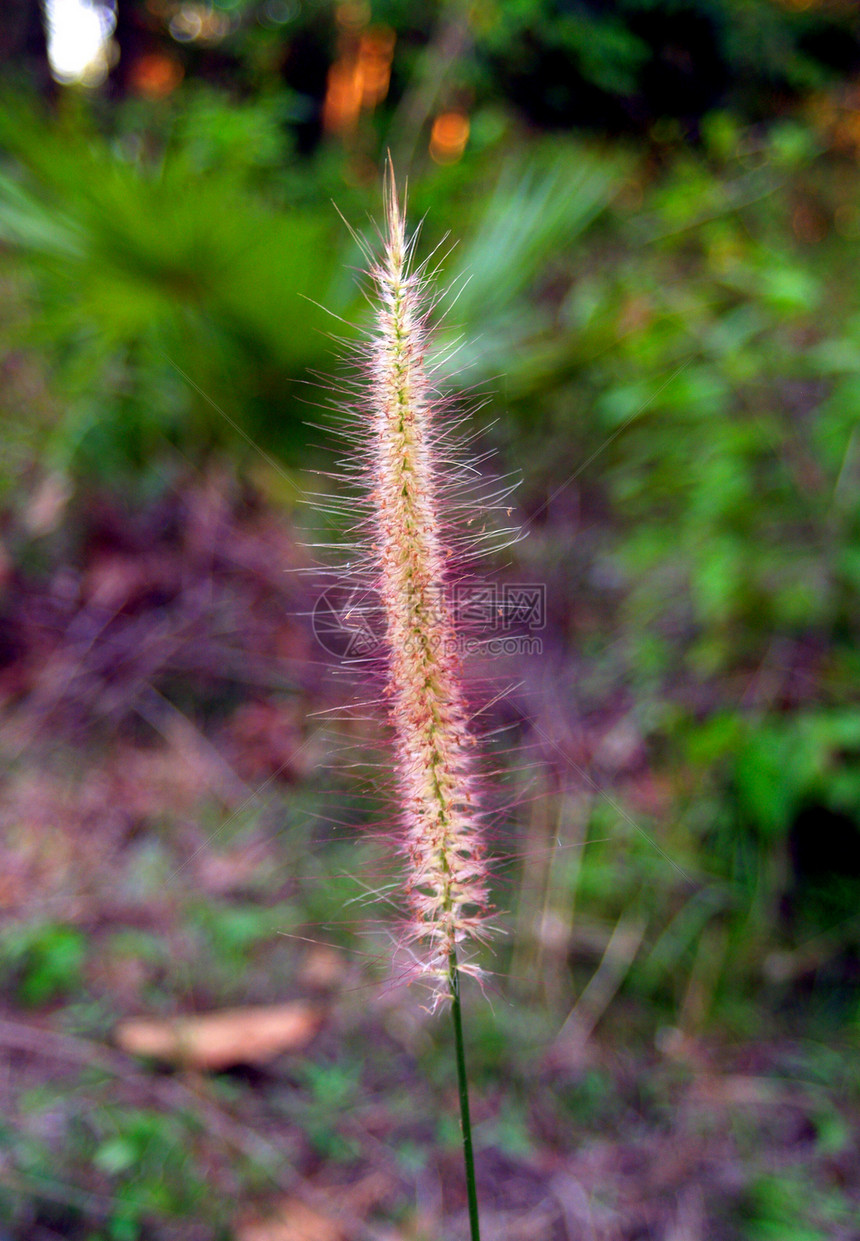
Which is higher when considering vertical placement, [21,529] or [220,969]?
[21,529]

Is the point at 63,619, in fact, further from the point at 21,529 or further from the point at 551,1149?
the point at 551,1149

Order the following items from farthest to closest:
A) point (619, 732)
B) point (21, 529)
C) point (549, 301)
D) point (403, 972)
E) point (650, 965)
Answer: point (549, 301) < point (21, 529) < point (619, 732) < point (650, 965) < point (403, 972)

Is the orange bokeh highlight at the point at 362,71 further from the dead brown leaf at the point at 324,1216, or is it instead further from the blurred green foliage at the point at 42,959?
the dead brown leaf at the point at 324,1216

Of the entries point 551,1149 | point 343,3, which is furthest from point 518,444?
point 343,3

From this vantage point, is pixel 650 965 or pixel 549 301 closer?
pixel 650 965

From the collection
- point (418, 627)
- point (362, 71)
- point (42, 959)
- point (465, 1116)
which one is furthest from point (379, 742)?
point (362, 71)

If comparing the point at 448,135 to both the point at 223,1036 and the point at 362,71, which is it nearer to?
the point at 362,71
